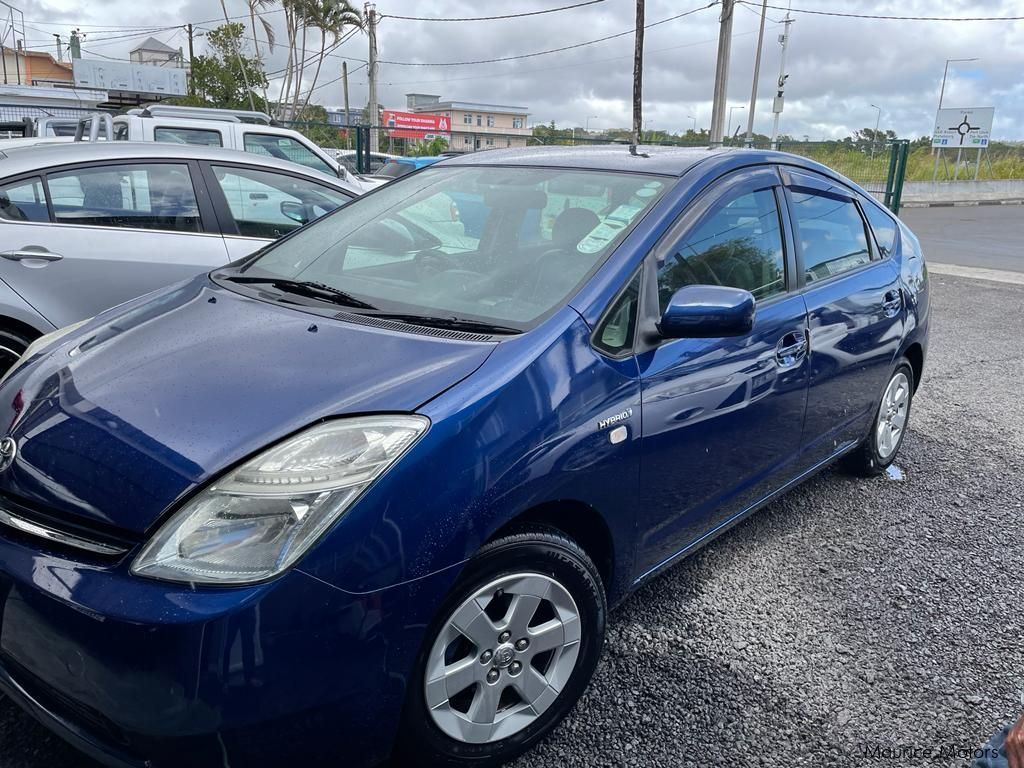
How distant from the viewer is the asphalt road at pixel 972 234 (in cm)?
1377

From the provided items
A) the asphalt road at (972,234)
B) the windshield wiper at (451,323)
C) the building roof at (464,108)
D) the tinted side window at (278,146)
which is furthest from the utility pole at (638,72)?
the building roof at (464,108)

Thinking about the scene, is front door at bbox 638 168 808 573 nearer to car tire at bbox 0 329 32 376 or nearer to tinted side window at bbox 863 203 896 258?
tinted side window at bbox 863 203 896 258

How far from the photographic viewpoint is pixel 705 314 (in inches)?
91.3

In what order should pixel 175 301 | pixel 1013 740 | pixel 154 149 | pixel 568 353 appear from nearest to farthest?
pixel 1013 740
pixel 568 353
pixel 175 301
pixel 154 149

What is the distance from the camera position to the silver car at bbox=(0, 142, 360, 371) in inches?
159

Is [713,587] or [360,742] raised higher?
[360,742]

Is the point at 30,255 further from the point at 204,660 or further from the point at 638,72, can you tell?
the point at 638,72

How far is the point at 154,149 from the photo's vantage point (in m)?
4.64

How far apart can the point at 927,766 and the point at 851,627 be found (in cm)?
68

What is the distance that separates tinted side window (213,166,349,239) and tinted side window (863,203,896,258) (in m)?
3.05

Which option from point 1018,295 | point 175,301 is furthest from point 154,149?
point 1018,295

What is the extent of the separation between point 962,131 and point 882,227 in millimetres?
34414

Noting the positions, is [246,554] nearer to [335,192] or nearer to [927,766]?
[927,766]

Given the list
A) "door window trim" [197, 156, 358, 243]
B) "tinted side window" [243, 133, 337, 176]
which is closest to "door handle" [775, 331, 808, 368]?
"door window trim" [197, 156, 358, 243]
